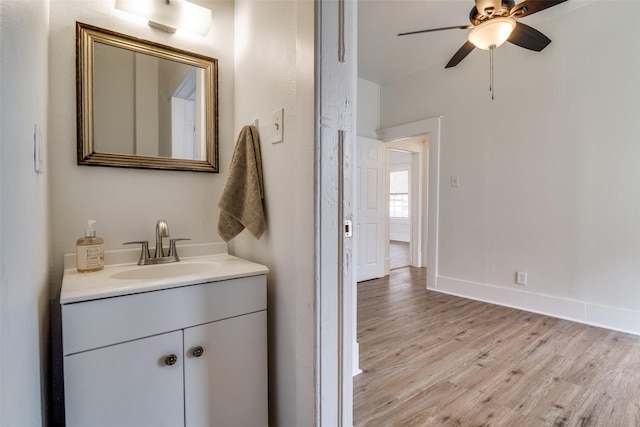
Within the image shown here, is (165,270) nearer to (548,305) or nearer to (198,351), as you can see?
(198,351)

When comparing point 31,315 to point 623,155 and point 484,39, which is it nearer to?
point 484,39

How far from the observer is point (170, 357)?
1055mm

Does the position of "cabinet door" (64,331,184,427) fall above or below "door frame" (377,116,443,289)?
below

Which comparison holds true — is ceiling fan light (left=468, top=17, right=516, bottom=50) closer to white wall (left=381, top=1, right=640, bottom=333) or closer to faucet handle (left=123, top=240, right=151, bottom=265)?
white wall (left=381, top=1, right=640, bottom=333)

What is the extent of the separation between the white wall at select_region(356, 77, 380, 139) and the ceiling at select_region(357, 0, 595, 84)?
183 millimetres

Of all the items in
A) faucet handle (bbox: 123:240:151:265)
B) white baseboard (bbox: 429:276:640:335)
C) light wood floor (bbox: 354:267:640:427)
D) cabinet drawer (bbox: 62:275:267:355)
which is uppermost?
faucet handle (bbox: 123:240:151:265)

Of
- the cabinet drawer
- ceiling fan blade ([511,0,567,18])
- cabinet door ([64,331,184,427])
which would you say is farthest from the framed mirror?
ceiling fan blade ([511,0,567,18])

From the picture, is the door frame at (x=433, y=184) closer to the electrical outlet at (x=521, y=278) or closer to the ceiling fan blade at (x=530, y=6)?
the electrical outlet at (x=521, y=278)

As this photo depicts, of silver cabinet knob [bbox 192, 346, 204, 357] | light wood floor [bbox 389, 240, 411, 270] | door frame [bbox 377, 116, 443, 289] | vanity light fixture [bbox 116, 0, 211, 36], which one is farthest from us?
light wood floor [bbox 389, 240, 411, 270]

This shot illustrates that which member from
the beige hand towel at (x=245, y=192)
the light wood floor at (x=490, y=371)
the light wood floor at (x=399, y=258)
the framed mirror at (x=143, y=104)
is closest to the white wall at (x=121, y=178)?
the framed mirror at (x=143, y=104)

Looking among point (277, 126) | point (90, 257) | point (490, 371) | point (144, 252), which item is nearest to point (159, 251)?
point (144, 252)

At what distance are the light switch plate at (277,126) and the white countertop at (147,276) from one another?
514mm

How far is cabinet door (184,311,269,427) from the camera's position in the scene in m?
1.10

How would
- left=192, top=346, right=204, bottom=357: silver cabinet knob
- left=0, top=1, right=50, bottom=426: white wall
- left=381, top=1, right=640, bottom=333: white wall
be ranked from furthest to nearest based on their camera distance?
1. left=381, top=1, right=640, bottom=333: white wall
2. left=192, top=346, right=204, bottom=357: silver cabinet knob
3. left=0, top=1, right=50, bottom=426: white wall
